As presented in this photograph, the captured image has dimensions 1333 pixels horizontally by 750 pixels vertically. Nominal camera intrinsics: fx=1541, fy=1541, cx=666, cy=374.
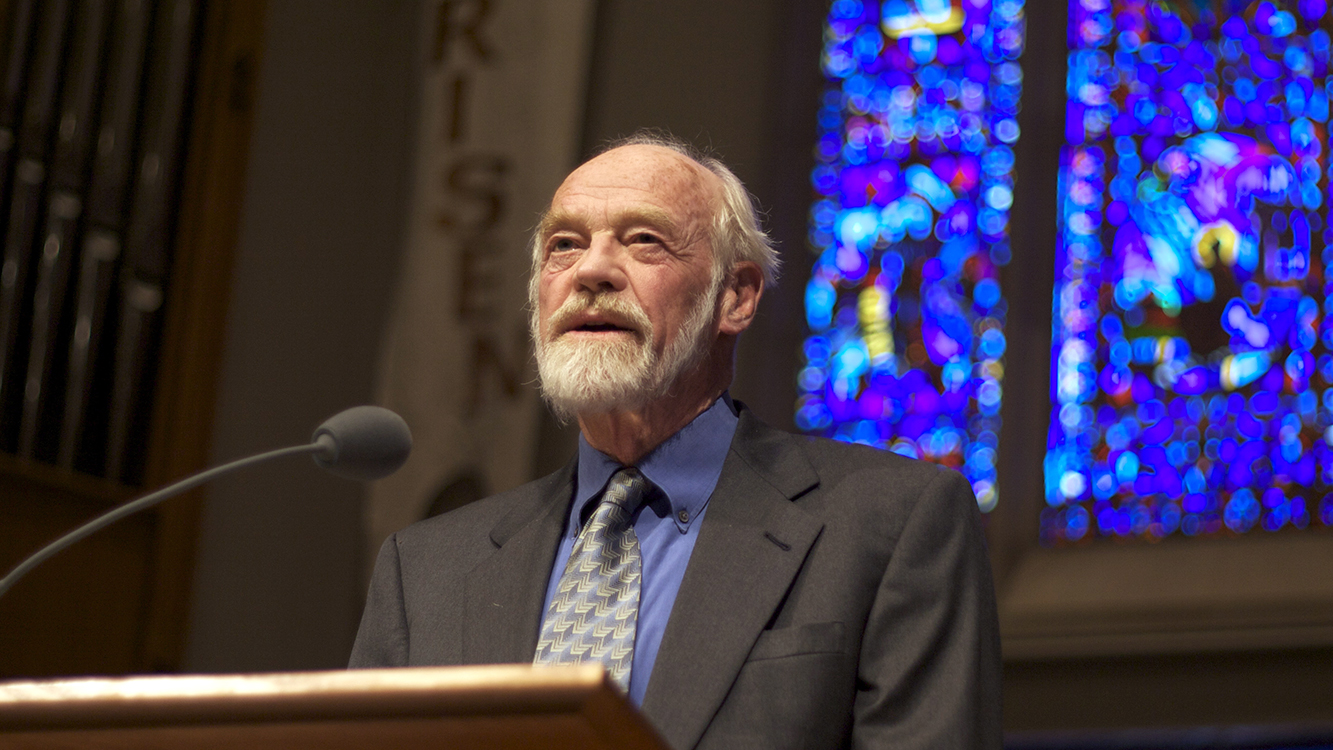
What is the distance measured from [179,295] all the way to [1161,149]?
9.88ft

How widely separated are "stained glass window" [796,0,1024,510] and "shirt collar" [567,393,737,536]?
2930 millimetres

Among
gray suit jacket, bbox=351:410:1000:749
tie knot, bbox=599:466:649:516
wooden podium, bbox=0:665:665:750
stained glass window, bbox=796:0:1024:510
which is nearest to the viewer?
wooden podium, bbox=0:665:665:750

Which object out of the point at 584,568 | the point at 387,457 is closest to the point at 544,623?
the point at 584,568

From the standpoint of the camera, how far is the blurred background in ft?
13.5

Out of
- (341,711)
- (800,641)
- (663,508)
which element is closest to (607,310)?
(663,508)

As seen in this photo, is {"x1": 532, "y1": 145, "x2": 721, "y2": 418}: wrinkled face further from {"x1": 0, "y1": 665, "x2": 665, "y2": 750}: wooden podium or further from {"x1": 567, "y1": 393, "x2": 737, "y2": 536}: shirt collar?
{"x1": 0, "y1": 665, "x2": 665, "y2": 750}: wooden podium

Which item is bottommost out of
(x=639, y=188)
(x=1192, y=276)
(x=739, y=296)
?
(x=739, y=296)

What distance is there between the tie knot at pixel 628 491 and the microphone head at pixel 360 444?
239 millimetres

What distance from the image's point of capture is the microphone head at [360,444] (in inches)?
66.2

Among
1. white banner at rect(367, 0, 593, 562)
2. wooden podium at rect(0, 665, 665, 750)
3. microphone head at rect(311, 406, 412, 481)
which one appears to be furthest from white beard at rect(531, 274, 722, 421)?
white banner at rect(367, 0, 593, 562)

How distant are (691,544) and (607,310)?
314 mm

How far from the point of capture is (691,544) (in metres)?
1.73

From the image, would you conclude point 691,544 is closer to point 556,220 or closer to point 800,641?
point 800,641

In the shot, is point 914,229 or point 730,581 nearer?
point 730,581
